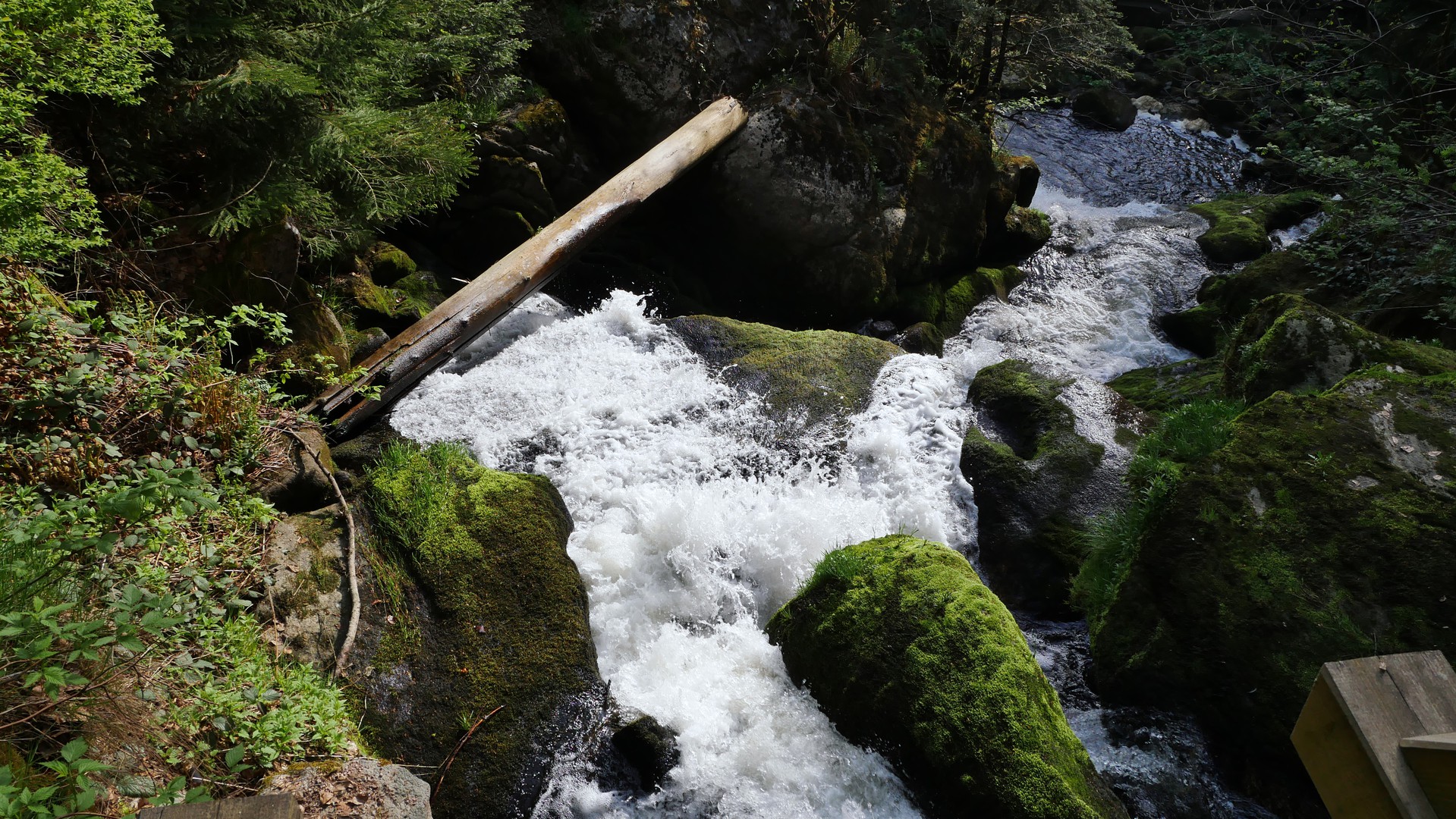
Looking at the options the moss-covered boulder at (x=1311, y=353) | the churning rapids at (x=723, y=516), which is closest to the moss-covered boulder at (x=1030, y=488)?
the churning rapids at (x=723, y=516)

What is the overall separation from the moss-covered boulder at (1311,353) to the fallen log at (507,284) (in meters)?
5.85

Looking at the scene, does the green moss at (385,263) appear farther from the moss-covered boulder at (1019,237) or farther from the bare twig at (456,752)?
the moss-covered boulder at (1019,237)

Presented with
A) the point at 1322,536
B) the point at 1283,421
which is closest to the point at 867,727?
the point at 1322,536

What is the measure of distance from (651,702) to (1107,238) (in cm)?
1083

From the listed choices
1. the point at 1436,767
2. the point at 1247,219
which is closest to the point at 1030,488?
the point at 1436,767

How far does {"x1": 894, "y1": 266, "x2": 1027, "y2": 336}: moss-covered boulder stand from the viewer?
1001 cm

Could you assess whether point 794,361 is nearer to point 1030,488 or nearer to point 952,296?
point 1030,488

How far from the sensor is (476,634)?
4.54 m

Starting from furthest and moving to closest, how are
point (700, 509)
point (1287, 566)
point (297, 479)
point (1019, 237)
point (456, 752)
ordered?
point (1019, 237) → point (700, 509) → point (297, 479) → point (1287, 566) → point (456, 752)

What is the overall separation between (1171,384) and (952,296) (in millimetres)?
3324

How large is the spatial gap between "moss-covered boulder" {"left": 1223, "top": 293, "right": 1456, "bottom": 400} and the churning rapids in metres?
1.19

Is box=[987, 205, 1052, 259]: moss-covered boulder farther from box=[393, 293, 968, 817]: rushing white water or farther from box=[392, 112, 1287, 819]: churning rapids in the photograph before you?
box=[393, 293, 968, 817]: rushing white water

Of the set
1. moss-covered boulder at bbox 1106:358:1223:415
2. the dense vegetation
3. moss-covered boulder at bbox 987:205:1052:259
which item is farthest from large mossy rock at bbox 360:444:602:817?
moss-covered boulder at bbox 987:205:1052:259

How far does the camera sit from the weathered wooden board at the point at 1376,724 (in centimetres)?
170
